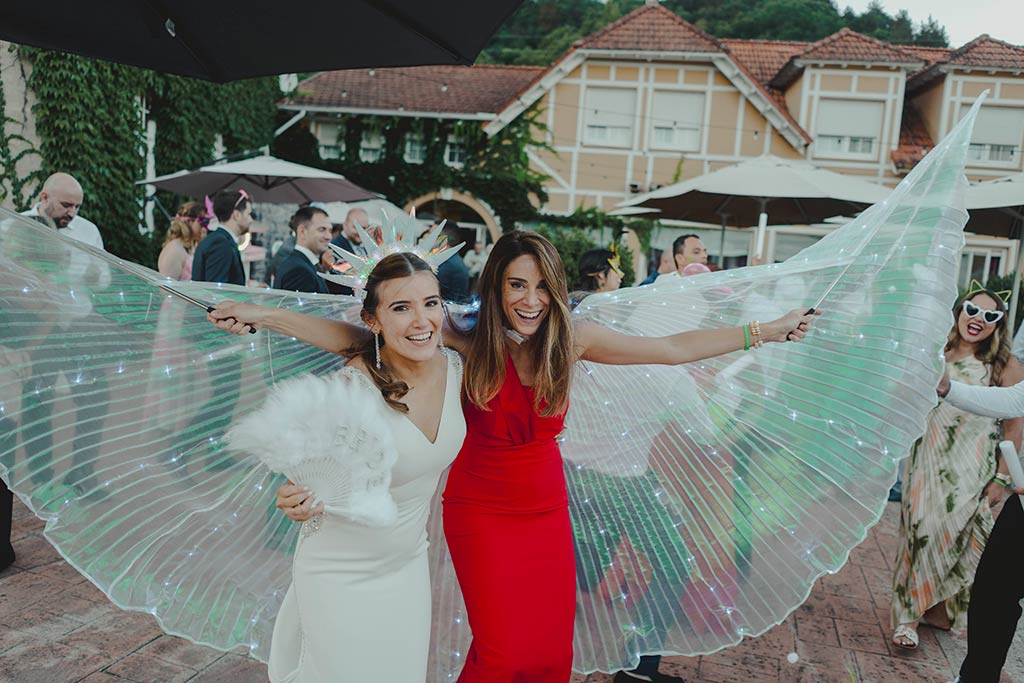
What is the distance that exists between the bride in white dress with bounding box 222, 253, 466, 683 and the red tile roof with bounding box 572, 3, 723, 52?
65.9ft

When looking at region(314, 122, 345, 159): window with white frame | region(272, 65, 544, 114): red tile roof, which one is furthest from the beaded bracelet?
region(314, 122, 345, 159): window with white frame

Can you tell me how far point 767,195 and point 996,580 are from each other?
4501mm

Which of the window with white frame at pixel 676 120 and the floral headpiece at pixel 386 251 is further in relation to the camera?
the window with white frame at pixel 676 120

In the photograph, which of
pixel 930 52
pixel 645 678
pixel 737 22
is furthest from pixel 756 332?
pixel 737 22

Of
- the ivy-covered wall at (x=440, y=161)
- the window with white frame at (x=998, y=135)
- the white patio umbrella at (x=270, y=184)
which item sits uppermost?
the window with white frame at (x=998, y=135)

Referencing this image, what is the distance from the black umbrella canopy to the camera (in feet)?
8.85

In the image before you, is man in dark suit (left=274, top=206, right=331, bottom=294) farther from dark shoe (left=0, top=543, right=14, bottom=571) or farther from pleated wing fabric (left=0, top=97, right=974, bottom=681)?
pleated wing fabric (left=0, top=97, right=974, bottom=681)

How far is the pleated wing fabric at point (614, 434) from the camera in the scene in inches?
108

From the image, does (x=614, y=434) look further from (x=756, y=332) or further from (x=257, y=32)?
(x=257, y=32)

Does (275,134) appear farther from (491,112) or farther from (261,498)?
(261,498)

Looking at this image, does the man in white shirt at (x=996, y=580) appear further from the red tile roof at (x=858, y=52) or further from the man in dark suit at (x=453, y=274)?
the red tile roof at (x=858, y=52)

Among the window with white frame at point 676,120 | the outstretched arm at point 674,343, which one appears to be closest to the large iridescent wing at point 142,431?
the outstretched arm at point 674,343

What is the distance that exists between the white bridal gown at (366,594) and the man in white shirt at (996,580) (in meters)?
2.27

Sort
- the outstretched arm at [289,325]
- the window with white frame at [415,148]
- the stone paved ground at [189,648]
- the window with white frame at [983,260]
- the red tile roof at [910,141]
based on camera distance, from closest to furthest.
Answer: the outstretched arm at [289,325] → the stone paved ground at [189,648] → the window with white frame at [983,260] → the red tile roof at [910,141] → the window with white frame at [415,148]
